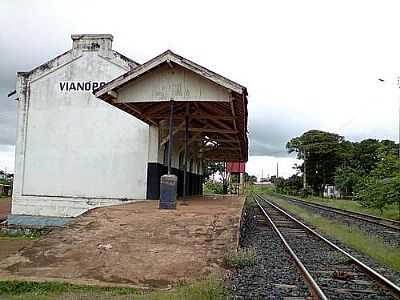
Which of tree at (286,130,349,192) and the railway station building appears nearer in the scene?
the railway station building

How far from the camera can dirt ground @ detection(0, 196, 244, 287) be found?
8.20m

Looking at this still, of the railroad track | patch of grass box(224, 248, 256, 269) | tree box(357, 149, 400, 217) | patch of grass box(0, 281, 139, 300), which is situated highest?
tree box(357, 149, 400, 217)

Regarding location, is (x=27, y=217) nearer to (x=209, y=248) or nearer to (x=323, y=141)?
(x=209, y=248)

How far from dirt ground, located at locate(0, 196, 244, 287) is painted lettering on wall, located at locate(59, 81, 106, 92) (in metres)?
10.3

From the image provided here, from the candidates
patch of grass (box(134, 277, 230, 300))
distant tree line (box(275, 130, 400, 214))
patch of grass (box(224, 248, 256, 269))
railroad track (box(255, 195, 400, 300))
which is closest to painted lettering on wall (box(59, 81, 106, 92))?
railroad track (box(255, 195, 400, 300))

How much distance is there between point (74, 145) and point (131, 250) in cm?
1270

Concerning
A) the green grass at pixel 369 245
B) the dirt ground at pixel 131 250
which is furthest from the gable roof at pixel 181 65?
the green grass at pixel 369 245

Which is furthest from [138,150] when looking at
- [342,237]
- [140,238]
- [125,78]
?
[140,238]

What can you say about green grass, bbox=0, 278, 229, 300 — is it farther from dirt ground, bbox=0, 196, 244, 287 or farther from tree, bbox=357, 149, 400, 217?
tree, bbox=357, 149, 400, 217

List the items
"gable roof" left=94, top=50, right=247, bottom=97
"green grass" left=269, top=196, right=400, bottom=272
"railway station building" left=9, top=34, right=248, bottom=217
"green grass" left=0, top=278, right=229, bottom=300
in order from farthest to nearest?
"railway station building" left=9, top=34, right=248, bottom=217 → "gable roof" left=94, top=50, right=247, bottom=97 → "green grass" left=269, top=196, right=400, bottom=272 → "green grass" left=0, top=278, right=229, bottom=300

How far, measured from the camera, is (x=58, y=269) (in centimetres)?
843

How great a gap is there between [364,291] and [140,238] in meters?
4.22

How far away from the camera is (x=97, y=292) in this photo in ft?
23.3

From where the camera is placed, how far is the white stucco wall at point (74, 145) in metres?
20.7
